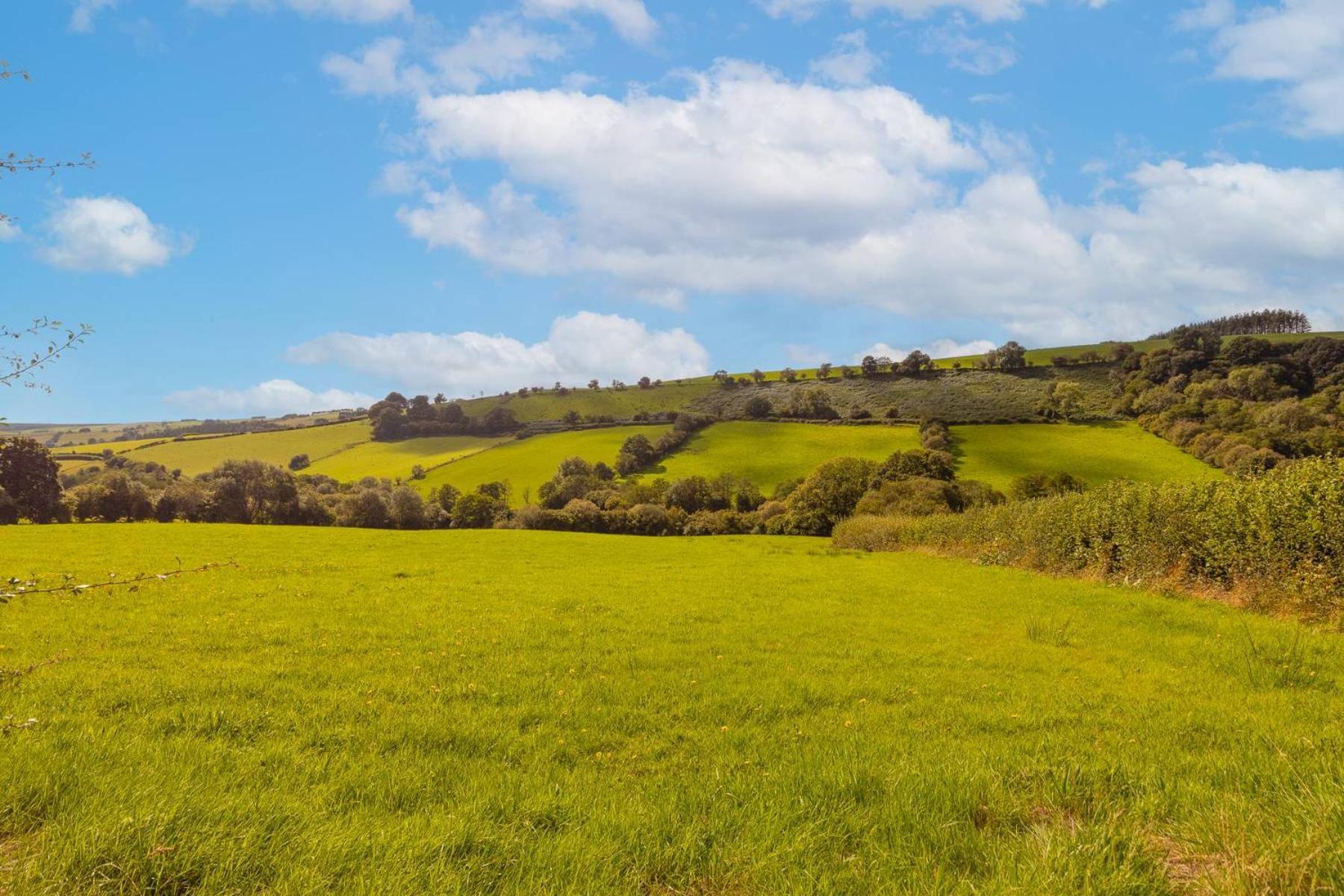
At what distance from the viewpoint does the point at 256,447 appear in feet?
446

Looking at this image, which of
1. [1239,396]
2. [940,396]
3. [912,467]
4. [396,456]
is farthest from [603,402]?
[1239,396]

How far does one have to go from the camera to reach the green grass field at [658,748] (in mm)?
4055

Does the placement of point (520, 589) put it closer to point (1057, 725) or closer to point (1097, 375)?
point (1057, 725)

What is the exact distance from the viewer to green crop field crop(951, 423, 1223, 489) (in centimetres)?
8169

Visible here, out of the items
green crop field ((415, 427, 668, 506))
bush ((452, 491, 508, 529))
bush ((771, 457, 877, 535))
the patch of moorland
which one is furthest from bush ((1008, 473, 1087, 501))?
bush ((452, 491, 508, 529))

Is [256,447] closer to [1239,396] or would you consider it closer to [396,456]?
[396,456]

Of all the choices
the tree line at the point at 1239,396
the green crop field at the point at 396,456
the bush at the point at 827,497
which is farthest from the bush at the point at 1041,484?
the green crop field at the point at 396,456

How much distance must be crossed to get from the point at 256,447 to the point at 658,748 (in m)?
156

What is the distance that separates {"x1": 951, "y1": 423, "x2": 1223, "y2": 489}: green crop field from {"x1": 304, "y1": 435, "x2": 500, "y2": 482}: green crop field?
3594 inches

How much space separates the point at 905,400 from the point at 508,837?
133 metres

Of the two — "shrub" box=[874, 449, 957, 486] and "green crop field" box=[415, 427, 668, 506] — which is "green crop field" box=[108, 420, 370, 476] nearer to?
"green crop field" box=[415, 427, 668, 506]

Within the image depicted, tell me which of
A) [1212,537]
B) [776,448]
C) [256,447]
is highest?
[256,447]

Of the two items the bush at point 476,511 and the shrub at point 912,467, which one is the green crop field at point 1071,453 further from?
the bush at point 476,511

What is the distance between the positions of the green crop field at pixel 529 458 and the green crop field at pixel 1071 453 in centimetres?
5476
